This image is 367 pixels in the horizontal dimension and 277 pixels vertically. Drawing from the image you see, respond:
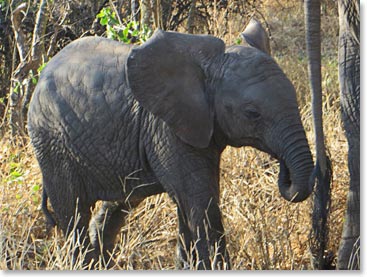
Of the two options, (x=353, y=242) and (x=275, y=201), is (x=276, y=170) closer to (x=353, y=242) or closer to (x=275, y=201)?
(x=275, y=201)

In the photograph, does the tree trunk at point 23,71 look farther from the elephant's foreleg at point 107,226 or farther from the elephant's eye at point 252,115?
the elephant's eye at point 252,115

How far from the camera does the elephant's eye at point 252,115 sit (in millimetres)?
4375

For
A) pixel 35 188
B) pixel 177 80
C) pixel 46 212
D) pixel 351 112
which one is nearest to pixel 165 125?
pixel 177 80

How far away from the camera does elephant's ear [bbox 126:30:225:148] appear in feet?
14.8

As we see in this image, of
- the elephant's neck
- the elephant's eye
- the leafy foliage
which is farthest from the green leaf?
the elephant's eye

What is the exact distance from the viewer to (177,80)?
14.9ft

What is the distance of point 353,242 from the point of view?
4.64 m

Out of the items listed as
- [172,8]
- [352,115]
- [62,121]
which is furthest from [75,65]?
[172,8]

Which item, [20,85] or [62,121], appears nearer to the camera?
[62,121]

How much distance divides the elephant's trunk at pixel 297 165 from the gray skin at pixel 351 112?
37 centimetres

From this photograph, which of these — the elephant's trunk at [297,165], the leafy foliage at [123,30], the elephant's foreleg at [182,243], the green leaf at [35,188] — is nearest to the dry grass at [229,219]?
the green leaf at [35,188]

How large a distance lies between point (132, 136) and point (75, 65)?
430mm

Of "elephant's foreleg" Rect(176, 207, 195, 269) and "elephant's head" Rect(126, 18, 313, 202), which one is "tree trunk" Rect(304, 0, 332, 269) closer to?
"elephant's head" Rect(126, 18, 313, 202)

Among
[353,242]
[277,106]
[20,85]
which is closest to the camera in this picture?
[277,106]
